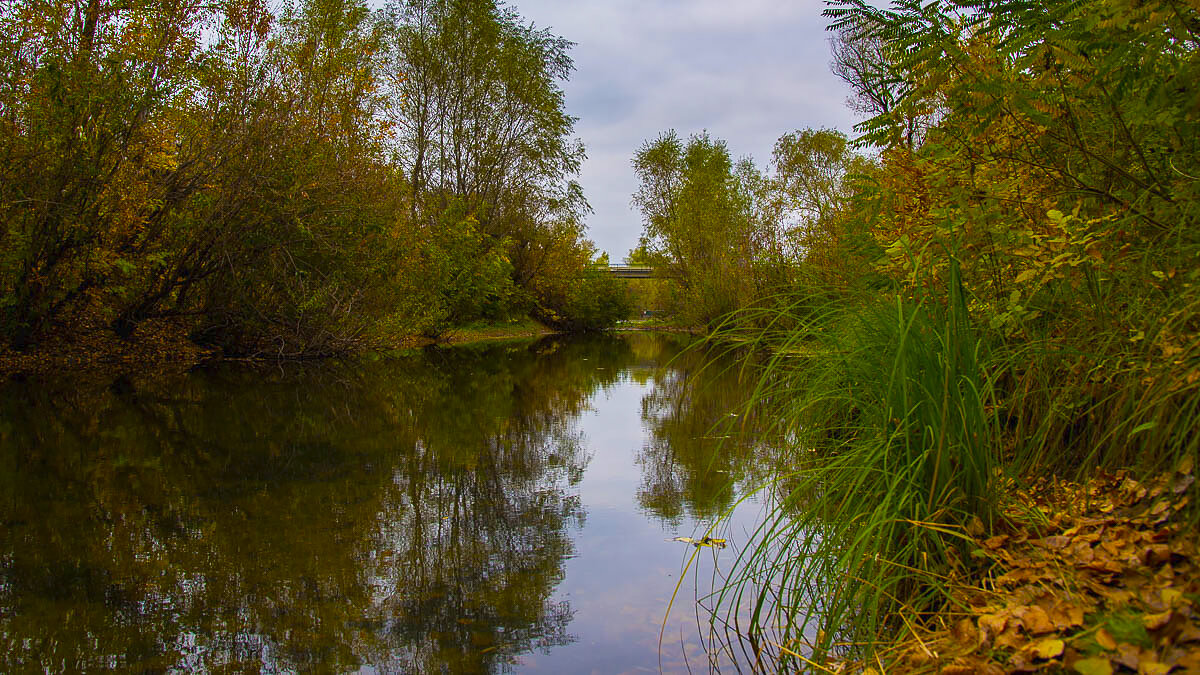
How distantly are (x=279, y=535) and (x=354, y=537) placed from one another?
1.54 feet

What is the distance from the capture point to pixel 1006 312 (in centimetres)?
357

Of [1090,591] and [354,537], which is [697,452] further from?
[1090,591]

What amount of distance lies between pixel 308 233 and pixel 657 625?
1446 centimetres

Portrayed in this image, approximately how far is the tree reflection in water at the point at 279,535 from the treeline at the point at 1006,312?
4.94 ft

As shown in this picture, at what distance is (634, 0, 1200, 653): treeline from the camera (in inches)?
113

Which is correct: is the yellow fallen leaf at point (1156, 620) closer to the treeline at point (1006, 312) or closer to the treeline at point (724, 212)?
the treeline at point (1006, 312)

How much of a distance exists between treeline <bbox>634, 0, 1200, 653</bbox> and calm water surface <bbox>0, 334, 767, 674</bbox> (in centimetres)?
76

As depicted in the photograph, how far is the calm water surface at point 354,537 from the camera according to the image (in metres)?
3.32

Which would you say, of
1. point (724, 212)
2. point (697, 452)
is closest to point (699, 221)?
point (724, 212)

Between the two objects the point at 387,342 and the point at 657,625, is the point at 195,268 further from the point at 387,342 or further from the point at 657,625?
the point at 657,625

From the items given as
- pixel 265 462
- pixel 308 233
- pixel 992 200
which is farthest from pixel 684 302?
pixel 992 200

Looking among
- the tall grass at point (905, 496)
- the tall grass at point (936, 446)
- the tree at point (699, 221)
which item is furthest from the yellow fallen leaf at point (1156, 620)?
the tree at point (699, 221)

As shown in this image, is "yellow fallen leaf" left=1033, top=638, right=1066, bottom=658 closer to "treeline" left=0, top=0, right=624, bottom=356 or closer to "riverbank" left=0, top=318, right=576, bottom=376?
"treeline" left=0, top=0, right=624, bottom=356

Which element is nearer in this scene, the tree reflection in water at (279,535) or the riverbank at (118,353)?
the tree reflection in water at (279,535)
